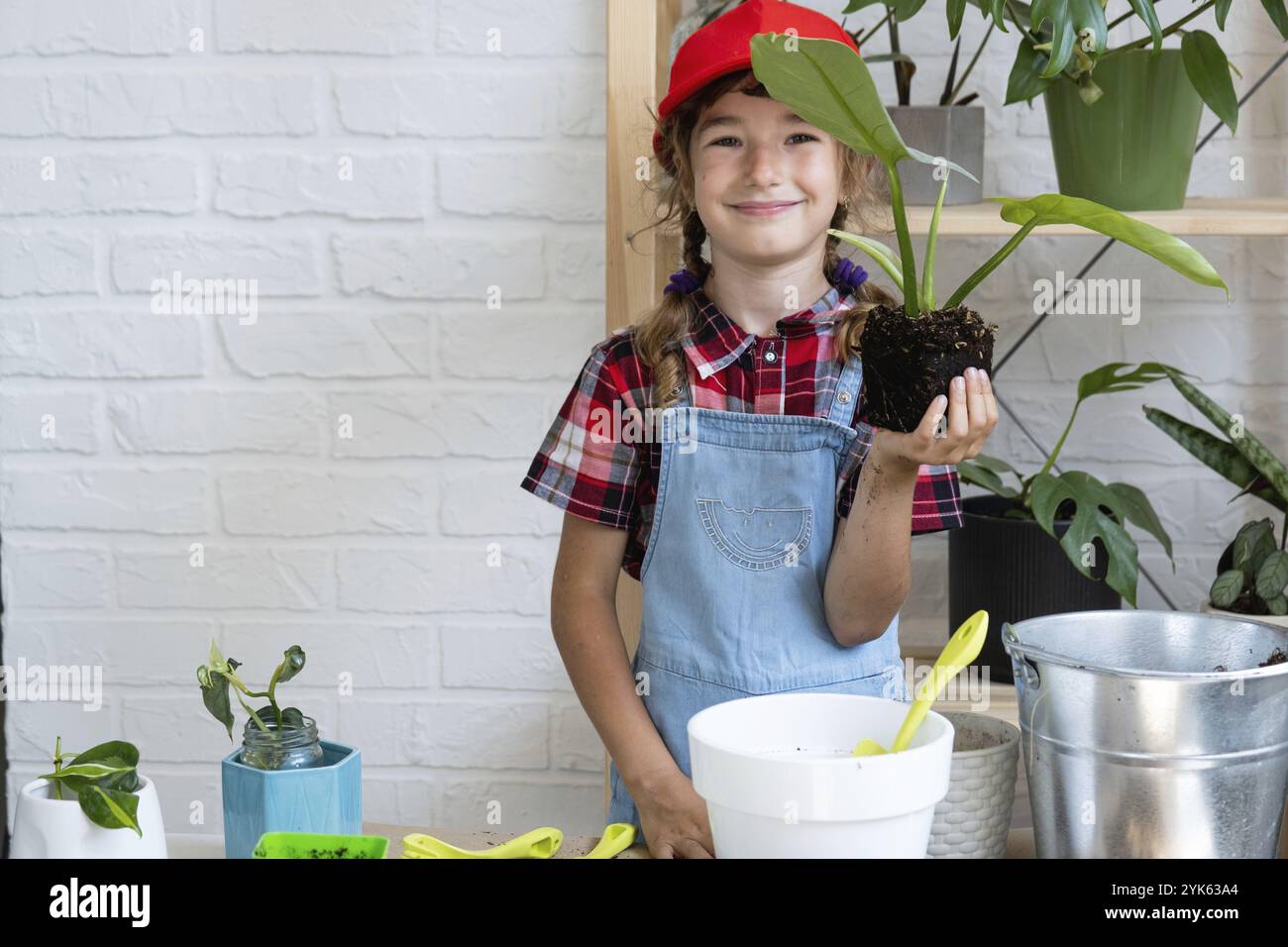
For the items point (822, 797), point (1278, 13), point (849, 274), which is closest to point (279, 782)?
point (822, 797)

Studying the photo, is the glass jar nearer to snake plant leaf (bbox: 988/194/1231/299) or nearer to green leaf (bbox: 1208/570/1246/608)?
snake plant leaf (bbox: 988/194/1231/299)

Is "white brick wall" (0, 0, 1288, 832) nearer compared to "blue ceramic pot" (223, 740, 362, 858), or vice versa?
"blue ceramic pot" (223, 740, 362, 858)

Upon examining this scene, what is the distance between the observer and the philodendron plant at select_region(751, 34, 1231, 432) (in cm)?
63

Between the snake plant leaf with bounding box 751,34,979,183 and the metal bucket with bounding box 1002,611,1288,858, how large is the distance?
27cm

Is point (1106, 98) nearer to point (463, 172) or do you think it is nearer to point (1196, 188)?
point (1196, 188)

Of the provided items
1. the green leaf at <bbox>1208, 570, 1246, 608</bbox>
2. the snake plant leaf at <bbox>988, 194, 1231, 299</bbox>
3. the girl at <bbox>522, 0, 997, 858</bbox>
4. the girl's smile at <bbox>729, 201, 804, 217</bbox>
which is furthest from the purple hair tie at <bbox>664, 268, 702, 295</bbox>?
the green leaf at <bbox>1208, 570, 1246, 608</bbox>

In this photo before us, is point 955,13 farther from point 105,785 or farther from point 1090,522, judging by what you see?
point 105,785

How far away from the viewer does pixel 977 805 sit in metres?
0.75

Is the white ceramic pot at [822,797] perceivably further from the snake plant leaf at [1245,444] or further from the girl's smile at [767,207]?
the snake plant leaf at [1245,444]

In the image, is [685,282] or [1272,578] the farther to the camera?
[1272,578]

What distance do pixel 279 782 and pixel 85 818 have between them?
0.30 ft

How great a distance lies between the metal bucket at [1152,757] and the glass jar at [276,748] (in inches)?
15.0

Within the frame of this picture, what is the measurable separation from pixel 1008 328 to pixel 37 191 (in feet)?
3.64

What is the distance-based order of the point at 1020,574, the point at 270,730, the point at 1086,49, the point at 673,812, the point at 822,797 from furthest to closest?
the point at 1020,574
the point at 1086,49
the point at 673,812
the point at 270,730
the point at 822,797
